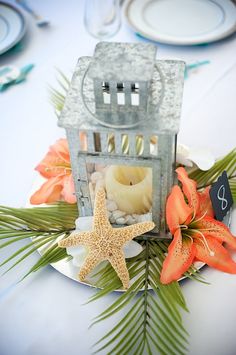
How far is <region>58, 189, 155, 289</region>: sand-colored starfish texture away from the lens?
0.65 meters

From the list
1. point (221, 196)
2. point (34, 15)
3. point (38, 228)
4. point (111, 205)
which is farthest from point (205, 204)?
point (34, 15)

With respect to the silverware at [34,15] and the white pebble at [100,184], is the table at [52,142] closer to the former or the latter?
the silverware at [34,15]

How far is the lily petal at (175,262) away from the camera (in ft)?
2.13

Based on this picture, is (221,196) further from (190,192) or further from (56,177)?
(56,177)

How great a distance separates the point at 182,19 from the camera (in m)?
1.03

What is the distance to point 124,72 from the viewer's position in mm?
565

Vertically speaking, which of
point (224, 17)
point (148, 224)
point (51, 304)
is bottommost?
point (51, 304)

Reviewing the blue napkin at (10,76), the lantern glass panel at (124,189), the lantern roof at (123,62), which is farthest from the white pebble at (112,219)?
the blue napkin at (10,76)

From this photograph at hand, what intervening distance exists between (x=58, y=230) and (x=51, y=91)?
0.33m

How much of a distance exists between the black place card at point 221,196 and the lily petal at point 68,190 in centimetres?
20

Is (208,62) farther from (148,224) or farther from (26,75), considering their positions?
(148,224)

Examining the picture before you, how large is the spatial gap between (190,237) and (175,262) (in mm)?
43

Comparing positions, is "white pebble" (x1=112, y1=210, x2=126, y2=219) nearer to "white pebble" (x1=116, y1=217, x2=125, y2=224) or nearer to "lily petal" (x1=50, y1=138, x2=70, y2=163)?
"white pebble" (x1=116, y1=217, x2=125, y2=224)

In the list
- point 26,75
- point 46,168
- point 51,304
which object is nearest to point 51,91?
point 26,75
